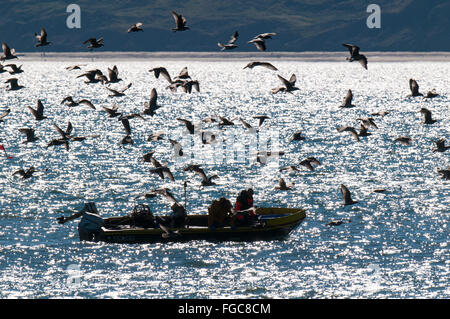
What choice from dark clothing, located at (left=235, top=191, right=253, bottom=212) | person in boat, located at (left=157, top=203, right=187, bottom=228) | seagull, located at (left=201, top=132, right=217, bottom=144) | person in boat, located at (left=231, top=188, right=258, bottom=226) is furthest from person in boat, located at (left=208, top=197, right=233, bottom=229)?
seagull, located at (left=201, top=132, right=217, bottom=144)

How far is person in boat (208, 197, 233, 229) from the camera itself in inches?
1519

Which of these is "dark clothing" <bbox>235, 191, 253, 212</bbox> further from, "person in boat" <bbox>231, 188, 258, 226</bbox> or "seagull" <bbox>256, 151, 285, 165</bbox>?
"seagull" <bbox>256, 151, 285, 165</bbox>

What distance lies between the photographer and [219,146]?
309 ft

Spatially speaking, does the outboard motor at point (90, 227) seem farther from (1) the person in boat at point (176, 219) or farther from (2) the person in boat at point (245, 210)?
(2) the person in boat at point (245, 210)

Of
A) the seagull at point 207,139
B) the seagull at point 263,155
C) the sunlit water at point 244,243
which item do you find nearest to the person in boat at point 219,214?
the sunlit water at point 244,243

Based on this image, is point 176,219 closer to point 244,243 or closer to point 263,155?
point 244,243

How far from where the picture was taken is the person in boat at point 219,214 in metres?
38.6

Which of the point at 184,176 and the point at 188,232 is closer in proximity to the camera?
the point at 188,232

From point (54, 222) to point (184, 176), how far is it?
21618mm

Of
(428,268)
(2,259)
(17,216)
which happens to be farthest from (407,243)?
(17,216)

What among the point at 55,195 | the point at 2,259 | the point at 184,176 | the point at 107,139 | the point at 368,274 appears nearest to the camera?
the point at 368,274

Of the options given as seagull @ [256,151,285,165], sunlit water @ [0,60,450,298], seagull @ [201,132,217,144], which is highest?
seagull @ [201,132,217,144]

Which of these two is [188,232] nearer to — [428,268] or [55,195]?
[428,268]

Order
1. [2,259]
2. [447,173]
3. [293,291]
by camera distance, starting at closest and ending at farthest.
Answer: [293,291] < [2,259] < [447,173]
